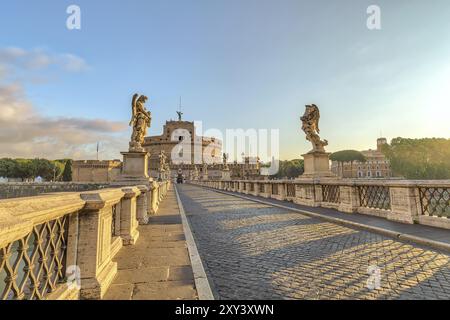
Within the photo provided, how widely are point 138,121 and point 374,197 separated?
10715 mm

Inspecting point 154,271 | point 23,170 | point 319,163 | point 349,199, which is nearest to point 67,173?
point 23,170

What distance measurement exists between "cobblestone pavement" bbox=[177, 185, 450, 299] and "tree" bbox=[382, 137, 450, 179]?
59.5 m

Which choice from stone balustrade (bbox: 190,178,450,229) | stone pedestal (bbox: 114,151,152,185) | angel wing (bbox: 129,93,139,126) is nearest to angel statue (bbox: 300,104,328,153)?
stone balustrade (bbox: 190,178,450,229)

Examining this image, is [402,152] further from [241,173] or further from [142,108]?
[142,108]

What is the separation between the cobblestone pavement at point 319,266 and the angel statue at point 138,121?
667 cm

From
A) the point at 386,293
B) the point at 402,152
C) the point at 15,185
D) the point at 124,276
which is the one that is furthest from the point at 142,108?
the point at 15,185

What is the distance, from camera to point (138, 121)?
11.9m

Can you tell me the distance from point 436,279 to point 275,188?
1466 cm

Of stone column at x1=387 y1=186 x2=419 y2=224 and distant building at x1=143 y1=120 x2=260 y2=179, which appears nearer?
stone column at x1=387 y1=186 x2=419 y2=224

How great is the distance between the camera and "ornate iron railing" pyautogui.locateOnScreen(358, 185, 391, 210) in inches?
349

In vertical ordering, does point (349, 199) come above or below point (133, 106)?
below

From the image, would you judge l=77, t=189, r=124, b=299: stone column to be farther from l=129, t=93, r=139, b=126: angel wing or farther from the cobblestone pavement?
l=129, t=93, r=139, b=126: angel wing

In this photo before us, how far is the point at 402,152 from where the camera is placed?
2285 inches

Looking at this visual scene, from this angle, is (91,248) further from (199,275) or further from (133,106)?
(133,106)
